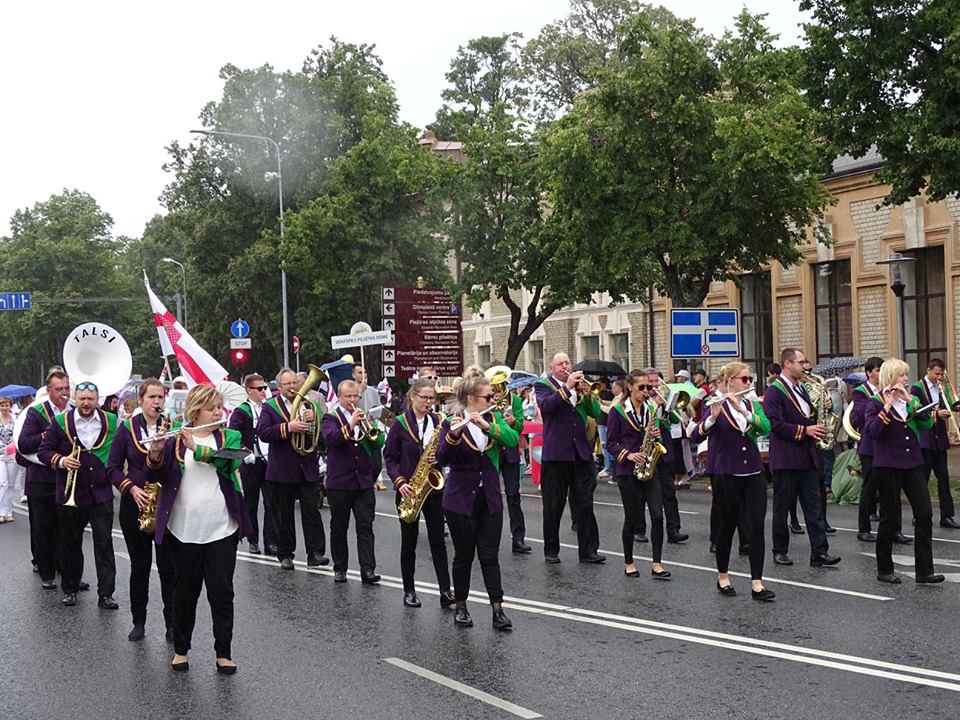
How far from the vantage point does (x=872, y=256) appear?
112 ft

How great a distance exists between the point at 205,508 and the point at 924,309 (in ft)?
90.4

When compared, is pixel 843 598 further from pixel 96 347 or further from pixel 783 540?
pixel 96 347

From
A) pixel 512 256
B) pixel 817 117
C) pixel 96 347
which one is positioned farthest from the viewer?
pixel 512 256

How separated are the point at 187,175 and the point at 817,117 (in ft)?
119

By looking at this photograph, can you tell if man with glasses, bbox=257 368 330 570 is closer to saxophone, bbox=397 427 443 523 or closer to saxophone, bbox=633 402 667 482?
saxophone, bbox=397 427 443 523

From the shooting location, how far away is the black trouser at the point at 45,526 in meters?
12.0

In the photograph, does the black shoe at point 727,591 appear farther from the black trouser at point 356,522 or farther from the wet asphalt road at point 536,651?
the black trouser at point 356,522

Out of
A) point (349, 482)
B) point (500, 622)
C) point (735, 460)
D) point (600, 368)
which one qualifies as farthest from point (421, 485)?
point (600, 368)

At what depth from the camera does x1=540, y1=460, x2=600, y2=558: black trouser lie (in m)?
12.9

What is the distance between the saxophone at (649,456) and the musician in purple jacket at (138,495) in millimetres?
4450

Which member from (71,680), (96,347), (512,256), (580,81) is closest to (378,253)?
(512,256)

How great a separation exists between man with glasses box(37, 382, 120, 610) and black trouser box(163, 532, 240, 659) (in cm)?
261

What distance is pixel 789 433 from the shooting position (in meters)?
12.0

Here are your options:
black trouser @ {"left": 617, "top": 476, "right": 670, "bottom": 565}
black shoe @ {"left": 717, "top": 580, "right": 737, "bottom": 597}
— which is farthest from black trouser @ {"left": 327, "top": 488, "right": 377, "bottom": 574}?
black shoe @ {"left": 717, "top": 580, "right": 737, "bottom": 597}
